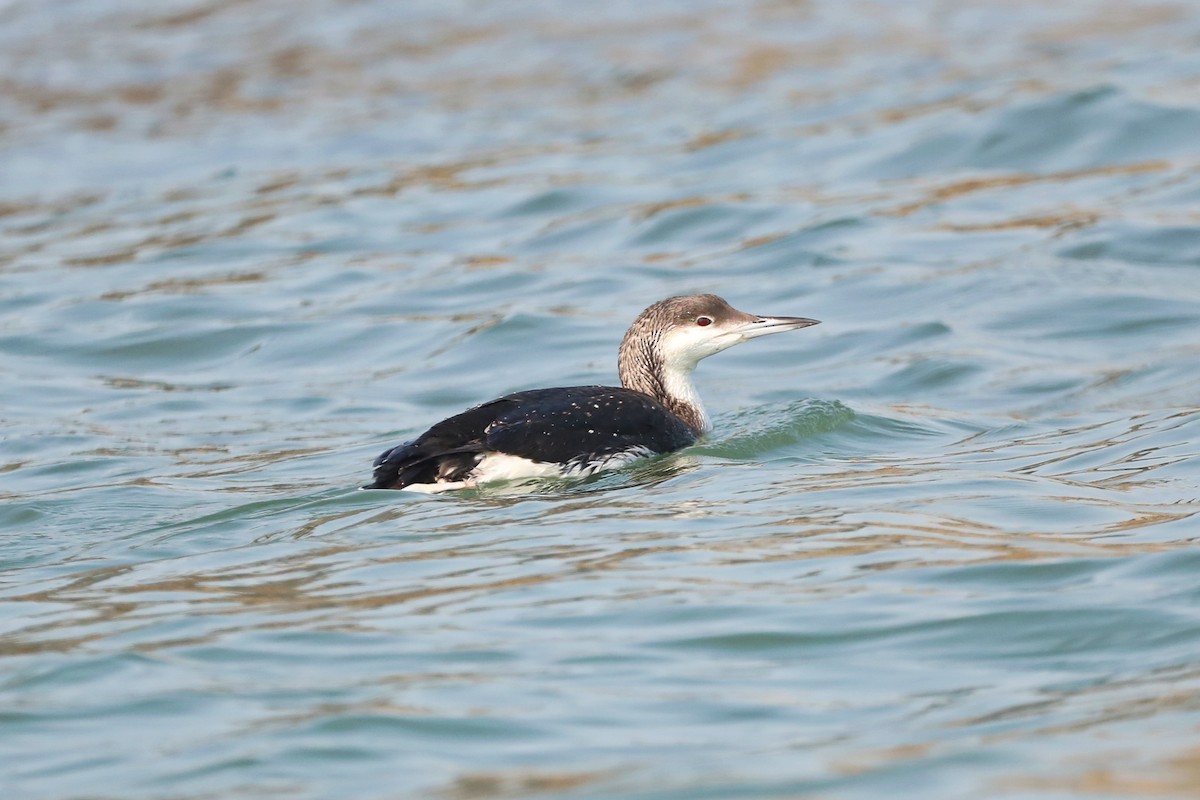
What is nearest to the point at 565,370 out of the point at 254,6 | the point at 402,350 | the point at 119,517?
the point at 402,350

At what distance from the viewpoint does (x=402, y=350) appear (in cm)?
1260

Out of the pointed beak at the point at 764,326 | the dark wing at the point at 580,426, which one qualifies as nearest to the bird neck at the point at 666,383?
the pointed beak at the point at 764,326

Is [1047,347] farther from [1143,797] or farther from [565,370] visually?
[1143,797]

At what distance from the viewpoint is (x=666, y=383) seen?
32.0 feet

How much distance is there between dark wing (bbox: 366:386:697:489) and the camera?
8273 millimetres

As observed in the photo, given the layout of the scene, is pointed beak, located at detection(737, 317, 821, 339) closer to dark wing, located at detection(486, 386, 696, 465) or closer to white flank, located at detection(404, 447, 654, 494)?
dark wing, located at detection(486, 386, 696, 465)

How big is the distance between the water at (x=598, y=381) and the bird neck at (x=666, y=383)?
37 cm

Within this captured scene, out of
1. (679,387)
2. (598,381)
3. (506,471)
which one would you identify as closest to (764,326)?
(679,387)

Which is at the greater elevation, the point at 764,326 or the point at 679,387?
the point at 764,326

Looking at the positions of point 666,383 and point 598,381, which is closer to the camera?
point 666,383

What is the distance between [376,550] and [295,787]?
255 centimetres

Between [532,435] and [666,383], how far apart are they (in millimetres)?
1516

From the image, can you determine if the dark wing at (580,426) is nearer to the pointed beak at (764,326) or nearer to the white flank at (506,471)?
the white flank at (506,471)

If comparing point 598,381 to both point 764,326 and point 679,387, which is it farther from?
point 764,326
